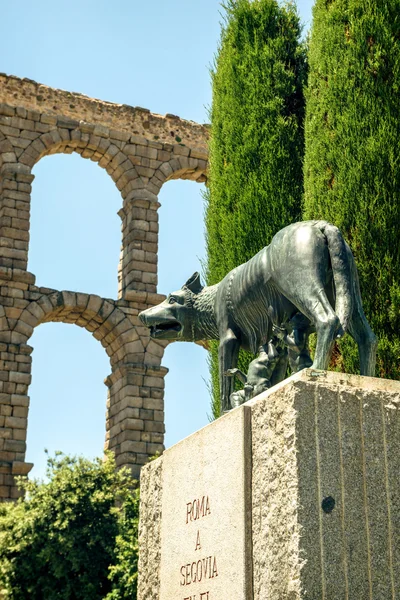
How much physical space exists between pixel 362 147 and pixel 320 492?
479 cm

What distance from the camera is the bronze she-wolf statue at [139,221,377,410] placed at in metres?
4.43

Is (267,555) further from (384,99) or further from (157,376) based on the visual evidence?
(157,376)

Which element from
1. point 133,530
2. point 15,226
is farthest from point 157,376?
point 133,530

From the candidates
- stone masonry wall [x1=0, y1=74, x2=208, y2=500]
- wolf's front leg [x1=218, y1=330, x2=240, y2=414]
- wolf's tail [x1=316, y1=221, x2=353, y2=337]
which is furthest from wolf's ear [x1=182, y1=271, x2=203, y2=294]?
stone masonry wall [x1=0, y1=74, x2=208, y2=500]

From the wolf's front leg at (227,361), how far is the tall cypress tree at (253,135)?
385cm

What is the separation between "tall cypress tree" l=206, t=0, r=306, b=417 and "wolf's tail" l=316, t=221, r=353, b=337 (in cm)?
462

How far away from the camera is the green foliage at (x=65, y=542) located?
1216 cm

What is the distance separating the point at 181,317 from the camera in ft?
18.6

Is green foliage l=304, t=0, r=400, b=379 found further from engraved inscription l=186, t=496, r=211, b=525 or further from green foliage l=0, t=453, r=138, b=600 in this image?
green foliage l=0, t=453, r=138, b=600

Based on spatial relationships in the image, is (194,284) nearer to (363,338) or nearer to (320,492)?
(363,338)

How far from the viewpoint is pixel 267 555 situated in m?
3.91

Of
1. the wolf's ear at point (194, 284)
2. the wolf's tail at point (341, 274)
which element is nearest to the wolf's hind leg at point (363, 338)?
the wolf's tail at point (341, 274)

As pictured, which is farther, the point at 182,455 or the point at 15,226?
the point at 15,226

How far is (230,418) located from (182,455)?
0.58 metres
